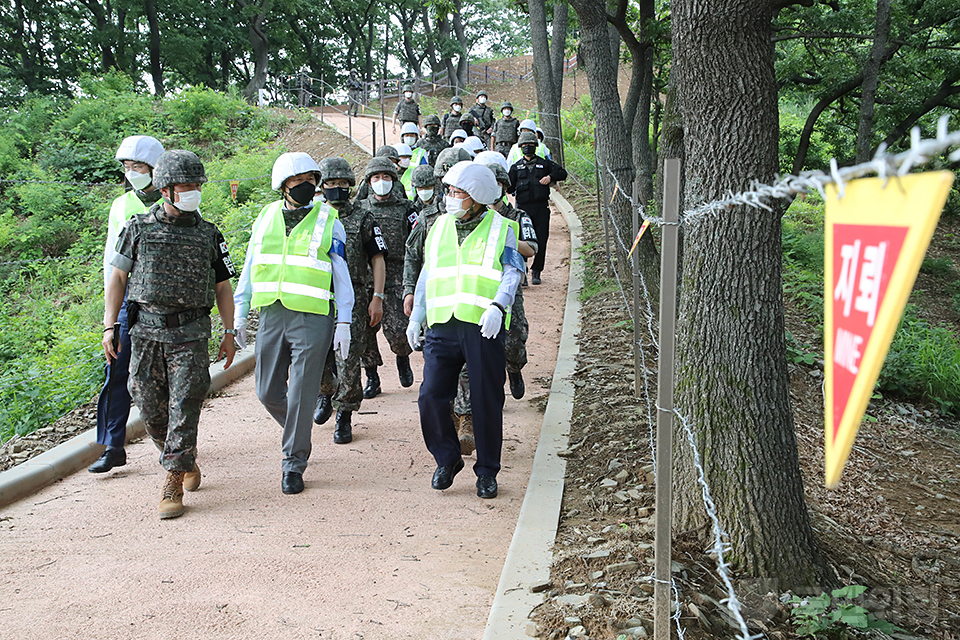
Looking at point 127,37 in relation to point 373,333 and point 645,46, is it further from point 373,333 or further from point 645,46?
point 373,333

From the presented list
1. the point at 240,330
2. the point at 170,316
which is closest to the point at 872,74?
the point at 240,330

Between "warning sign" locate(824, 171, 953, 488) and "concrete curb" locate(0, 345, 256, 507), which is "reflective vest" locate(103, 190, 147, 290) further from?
"warning sign" locate(824, 171, 953, 488)

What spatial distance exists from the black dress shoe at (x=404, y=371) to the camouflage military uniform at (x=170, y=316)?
2.84 meters


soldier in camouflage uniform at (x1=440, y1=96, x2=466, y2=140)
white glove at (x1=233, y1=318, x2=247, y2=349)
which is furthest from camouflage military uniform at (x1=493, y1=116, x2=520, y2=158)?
white glove at (x1=233, y1=318, x2=247, y2=349)

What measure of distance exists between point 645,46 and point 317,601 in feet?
35.6

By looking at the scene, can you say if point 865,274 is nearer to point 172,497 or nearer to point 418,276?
point 172,497

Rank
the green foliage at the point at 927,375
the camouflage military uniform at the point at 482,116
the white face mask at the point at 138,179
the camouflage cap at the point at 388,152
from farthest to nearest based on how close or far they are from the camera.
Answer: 1. the camouflage military uniform at the point at 482,116
2. the camouflage cap at the point at 388,152
3. the green foliage at the point at 927,375
4. the white face mask at the point at 138,179

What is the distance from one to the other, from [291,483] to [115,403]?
1.43 meters

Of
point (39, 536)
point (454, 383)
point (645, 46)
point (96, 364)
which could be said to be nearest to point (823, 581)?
point (454, 383)

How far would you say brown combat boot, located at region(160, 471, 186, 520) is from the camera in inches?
199

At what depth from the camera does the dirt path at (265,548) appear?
3896mm

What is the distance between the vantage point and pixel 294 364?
552cm

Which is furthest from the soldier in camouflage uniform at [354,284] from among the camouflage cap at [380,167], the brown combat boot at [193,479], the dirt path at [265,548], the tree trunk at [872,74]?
the tree trunk at [872,74]

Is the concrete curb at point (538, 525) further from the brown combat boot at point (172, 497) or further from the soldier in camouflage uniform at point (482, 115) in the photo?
the soldier in camouflage uniform at point (482, 115)
